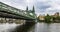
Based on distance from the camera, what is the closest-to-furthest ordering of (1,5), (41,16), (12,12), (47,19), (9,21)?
(1,5) < (12,12) < (9,21) < (47,19) < (41,16)

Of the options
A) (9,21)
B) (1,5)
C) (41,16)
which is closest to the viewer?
(1,5)

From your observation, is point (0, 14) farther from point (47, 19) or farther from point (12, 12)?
point (47, 19)

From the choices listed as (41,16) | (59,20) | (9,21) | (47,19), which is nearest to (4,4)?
(9,21)

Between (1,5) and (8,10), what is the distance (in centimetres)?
358

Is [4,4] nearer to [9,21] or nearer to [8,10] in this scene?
[8,10]

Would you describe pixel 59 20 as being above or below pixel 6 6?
below

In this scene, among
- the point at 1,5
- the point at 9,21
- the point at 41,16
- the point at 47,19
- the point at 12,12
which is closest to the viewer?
the point at 1,5

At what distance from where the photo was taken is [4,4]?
28.1 m

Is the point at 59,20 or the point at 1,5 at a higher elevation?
the point at 1,5

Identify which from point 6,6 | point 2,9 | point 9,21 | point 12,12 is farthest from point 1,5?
point 9,21

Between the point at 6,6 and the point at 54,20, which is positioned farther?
the point at 54,20

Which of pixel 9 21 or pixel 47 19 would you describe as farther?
pixel 47 19

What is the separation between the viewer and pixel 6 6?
29188 millimetres

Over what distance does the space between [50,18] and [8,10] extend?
86.4m
